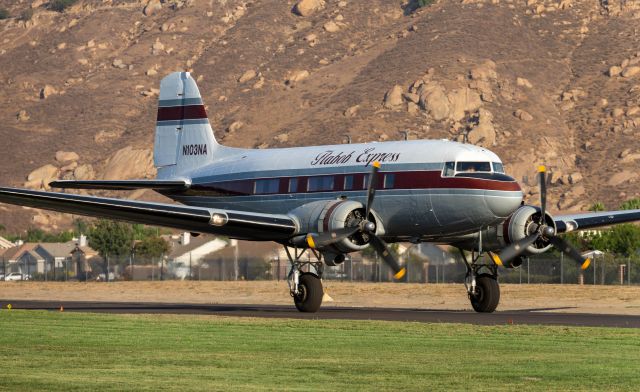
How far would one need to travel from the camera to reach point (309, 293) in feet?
148

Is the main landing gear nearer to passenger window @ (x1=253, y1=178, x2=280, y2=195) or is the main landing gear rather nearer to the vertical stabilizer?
passenger window @ (x1=253, y1=178, x2=280, y2=195)

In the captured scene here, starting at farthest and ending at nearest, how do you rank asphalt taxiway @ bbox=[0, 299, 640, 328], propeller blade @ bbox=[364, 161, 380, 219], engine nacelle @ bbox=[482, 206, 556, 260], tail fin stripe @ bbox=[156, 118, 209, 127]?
tail fin stripe @ bbox=[156, 118, 209, 127] < engine nacelle @ bbox=[482, 206, 556, 260] < propeller blade @ bbox=[364, 161, 380, 219] < asphalt taxiway @ bbox=[0, 299, 640, 328]

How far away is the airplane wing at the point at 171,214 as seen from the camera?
4341 cm

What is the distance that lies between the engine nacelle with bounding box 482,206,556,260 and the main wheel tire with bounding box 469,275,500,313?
1.09m

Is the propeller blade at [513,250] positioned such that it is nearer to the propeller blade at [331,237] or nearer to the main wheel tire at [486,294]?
the main wheel tire at [486,294]

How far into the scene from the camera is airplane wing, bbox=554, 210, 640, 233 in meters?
47.7

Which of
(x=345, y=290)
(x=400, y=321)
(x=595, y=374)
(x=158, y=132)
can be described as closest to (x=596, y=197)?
(x=345, y=290)

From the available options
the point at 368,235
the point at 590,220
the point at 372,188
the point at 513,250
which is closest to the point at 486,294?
the point at 513,250

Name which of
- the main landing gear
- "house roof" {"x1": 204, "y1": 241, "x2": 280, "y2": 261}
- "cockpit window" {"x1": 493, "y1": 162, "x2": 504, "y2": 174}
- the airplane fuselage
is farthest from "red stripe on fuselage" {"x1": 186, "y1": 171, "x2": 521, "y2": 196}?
"house roof" {"x1": 204, "y1": 241, "x2": 280, "y2": 261}

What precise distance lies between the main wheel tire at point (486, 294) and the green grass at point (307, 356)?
7571 millimetres

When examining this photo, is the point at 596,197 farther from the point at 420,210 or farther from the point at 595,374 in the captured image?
the point at 595,374

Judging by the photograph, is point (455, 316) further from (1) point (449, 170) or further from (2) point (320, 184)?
(2) point (320, 184)

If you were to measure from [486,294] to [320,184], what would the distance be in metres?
6.91

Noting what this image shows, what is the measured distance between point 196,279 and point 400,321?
49.6m
